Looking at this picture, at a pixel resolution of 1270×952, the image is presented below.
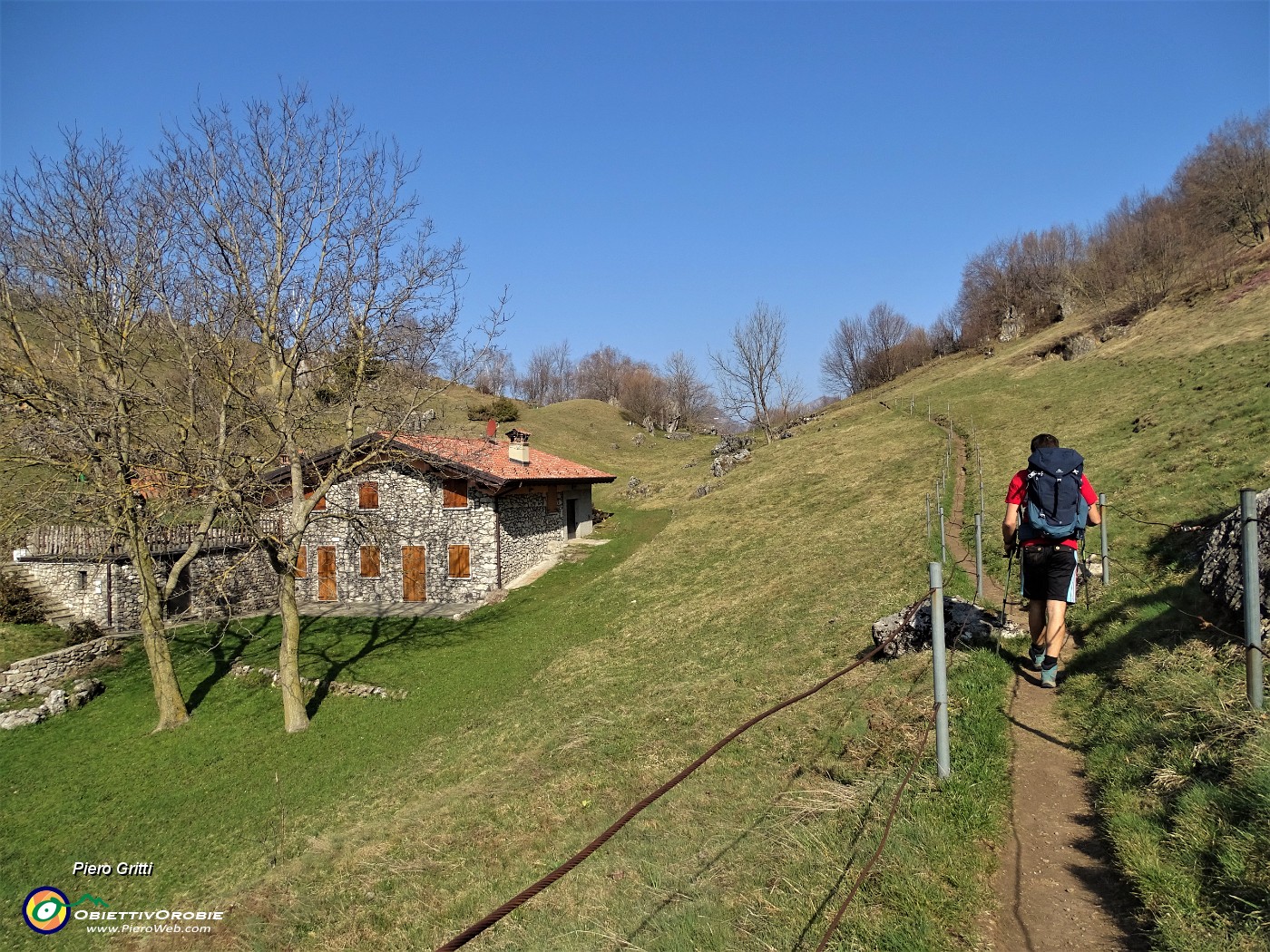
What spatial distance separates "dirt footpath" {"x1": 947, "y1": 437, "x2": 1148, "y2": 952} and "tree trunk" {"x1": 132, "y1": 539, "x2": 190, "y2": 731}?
1889 centimetres

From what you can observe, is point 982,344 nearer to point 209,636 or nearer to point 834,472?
point 834,472

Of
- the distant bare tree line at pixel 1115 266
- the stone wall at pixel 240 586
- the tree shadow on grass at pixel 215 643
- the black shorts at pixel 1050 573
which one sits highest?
the distant bare tree line at pixel 1115 266

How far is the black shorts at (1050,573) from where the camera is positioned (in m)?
6.32

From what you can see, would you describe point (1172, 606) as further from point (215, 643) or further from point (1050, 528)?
point (215, 643)

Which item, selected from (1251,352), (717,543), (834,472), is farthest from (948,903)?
(1251,352)

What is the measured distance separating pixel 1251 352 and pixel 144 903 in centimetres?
3936

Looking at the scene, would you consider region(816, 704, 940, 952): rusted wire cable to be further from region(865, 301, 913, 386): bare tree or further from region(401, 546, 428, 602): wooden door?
region(865, 301, 913, 386): bare tree

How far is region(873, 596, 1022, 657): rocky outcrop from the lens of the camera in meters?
8.00

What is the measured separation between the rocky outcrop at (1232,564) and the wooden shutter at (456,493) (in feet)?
80.7

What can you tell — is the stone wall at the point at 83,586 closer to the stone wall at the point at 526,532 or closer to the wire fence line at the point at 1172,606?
the stone wall at the point at 526,532

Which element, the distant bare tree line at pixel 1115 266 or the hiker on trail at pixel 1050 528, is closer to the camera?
the hiker on trail at pixel 1050 528

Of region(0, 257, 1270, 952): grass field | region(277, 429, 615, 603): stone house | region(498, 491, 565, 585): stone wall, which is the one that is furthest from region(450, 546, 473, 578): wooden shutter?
region(0, 257, 1270, 952): grass field

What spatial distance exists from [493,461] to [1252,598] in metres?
27.7

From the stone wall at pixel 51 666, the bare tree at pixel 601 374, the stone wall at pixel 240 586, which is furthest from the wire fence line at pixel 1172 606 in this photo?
the bare tree at pixel 601 374
